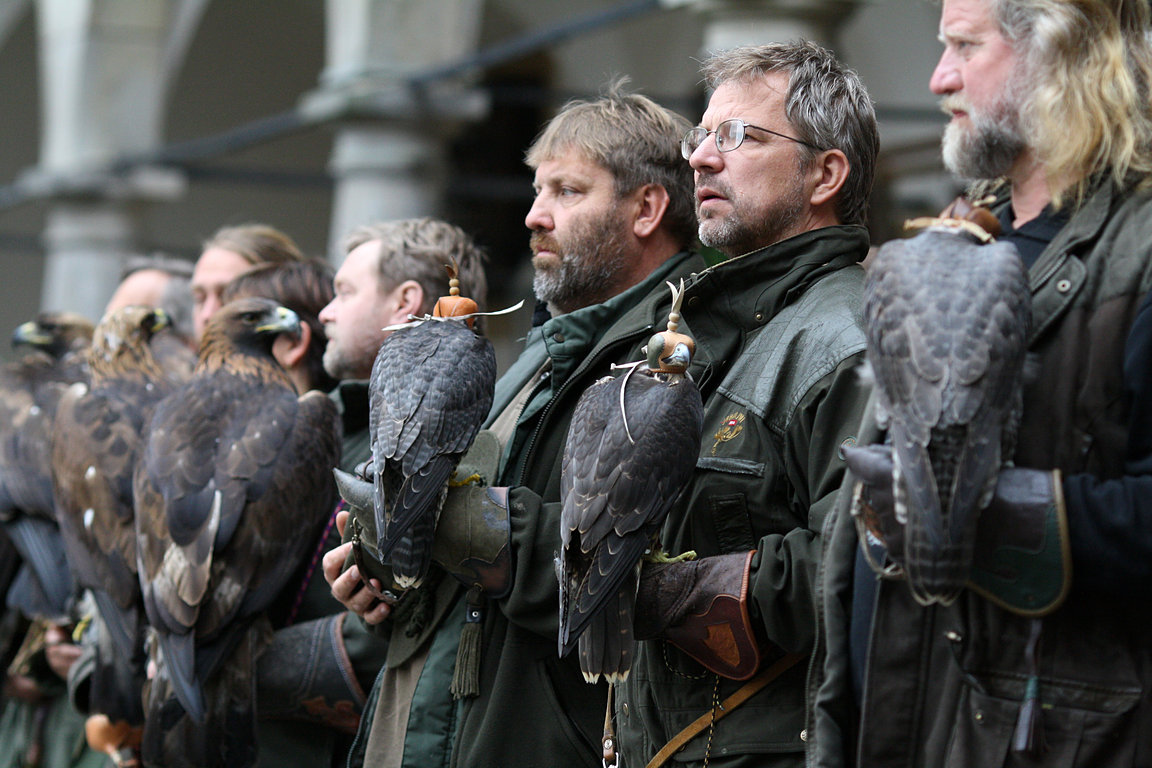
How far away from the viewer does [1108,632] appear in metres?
2.09

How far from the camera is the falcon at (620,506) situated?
2.60 metres

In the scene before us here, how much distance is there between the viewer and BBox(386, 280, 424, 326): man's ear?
3.94 m

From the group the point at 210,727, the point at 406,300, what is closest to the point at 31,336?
the point at 406,300

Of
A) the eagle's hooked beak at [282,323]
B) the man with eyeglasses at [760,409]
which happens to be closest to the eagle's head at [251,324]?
the eagle's hooked beak at [282,323]

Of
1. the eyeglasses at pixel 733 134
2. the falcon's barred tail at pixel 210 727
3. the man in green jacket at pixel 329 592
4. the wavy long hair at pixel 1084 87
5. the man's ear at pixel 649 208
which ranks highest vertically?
the wavy long hair at pixel 1084 87

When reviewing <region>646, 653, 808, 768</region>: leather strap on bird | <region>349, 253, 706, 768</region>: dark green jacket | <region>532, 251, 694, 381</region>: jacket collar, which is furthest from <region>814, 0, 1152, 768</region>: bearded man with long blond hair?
<region>532, 251, 694, 381</region>: jacket collar

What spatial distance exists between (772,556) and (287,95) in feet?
43.0

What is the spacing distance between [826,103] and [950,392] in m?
1.21

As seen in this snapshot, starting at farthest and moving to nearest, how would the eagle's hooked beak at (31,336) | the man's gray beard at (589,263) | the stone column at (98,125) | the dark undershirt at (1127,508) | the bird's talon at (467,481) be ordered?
the stone column at (98,125) → the eagle's hooked beak at (31,336) → the man's gray beard at (589,263) → the bird's talon at (467,481) → the dark undershirt at (1127,508)

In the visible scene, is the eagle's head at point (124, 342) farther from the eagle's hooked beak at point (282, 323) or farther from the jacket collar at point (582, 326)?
the jacket collar at point (582, 326)

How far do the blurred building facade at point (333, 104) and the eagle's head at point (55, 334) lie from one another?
2.71 meters

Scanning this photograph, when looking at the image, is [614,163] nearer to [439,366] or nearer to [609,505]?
[439,366]

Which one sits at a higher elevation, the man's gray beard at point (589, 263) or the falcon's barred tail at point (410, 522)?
the man's gray beard at point (589, 263)

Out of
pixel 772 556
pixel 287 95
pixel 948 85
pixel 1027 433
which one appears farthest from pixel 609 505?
pixel 287 95
